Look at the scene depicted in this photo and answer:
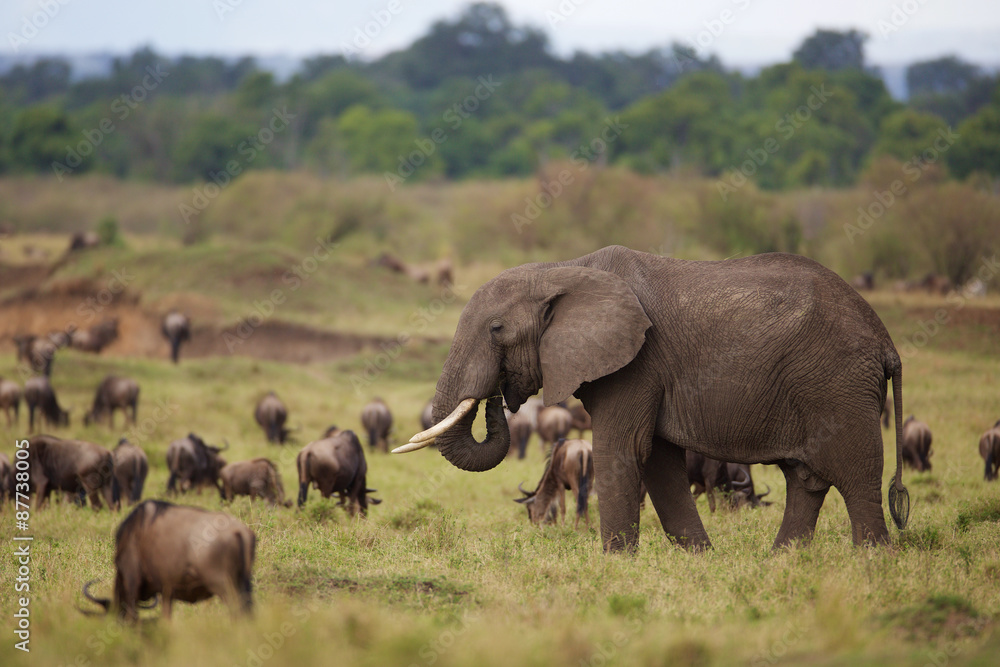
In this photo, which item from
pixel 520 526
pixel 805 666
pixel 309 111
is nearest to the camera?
pixel 805 666

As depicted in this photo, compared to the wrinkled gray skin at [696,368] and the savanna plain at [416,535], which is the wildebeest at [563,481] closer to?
the savanna plain at [416,535]

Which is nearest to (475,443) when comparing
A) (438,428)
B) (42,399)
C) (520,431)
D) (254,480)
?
(438,428)

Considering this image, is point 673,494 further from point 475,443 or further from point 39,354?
point 39,354

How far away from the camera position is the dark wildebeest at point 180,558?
5699 mm

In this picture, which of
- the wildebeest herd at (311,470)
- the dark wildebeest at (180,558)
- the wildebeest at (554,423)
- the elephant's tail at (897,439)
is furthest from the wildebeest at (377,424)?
the dark wildebeest at (180,558)

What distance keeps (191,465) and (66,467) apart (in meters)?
1.67

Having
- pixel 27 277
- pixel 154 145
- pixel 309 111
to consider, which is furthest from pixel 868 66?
pixel 27 277

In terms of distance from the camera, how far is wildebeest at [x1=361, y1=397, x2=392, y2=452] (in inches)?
669

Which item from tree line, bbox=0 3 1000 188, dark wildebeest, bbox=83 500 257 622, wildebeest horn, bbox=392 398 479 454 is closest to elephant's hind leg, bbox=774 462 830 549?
wildebeest horn, bbox=392 398 479 454

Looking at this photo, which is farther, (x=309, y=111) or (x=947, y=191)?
(x=309, y=111)

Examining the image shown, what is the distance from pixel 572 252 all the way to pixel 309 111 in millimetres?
54930

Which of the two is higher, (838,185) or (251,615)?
(838,185)

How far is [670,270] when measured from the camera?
8422 mm

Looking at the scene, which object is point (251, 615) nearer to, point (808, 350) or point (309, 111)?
point (808, 350)
